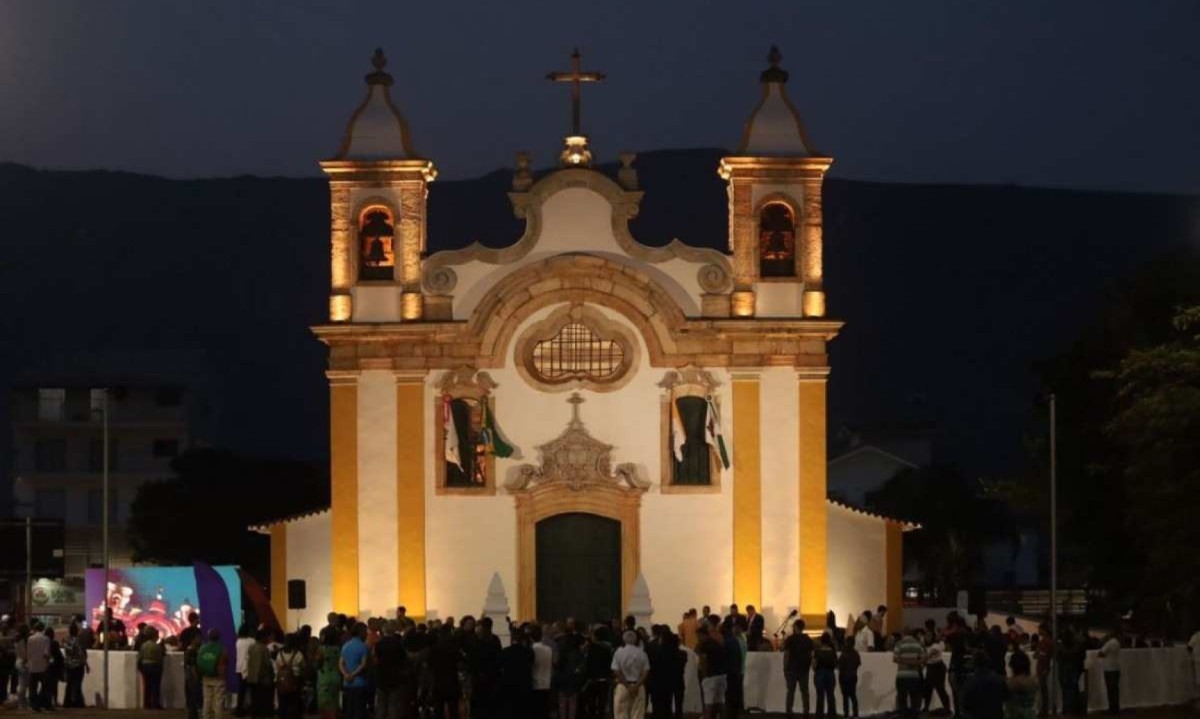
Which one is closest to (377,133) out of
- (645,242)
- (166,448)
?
(166,448)

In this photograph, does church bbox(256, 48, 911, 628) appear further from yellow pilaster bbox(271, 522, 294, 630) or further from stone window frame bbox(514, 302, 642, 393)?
yellow pilaster bbox(271, 522, 294, 630)

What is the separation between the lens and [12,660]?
45.0 meters

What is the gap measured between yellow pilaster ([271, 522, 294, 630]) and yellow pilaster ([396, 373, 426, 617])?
2.77 meters

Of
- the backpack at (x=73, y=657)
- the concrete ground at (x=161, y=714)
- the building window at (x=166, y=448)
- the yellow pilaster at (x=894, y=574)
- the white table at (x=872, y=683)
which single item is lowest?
the concrete ground at (x=161, y=714)

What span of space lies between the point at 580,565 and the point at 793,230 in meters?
7.01

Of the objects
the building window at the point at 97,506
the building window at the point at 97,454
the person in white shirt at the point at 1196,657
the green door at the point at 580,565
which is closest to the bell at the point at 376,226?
the green door at the point at 580,565

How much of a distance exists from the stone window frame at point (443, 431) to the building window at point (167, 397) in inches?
2422

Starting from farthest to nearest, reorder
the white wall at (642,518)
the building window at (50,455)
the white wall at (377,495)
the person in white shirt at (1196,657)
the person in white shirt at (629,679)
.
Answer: the building window at (50,455) → the white wall at (377,495) → the white wall at (642,518) → the person in white shirt at (1196,657) → the person in white shirt at (629,679)

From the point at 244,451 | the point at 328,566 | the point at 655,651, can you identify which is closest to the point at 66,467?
the point at 244,451

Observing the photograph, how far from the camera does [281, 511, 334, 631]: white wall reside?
171ft

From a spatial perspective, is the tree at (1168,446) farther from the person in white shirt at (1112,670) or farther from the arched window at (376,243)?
the arched window at (376,243)

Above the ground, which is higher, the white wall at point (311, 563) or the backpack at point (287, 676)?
the white wall at point (311, 563)

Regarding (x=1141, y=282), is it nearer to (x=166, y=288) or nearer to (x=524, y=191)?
(x=524, y=191)

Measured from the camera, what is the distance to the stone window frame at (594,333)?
167 feet
